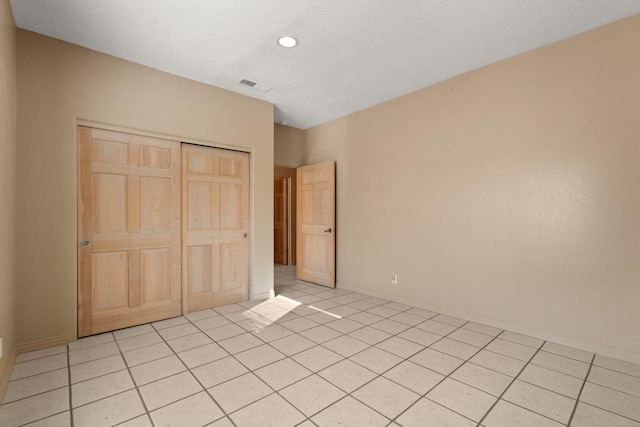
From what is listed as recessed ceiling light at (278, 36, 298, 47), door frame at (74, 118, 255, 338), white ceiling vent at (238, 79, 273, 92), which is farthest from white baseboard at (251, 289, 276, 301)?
recessed ceiling light at (278, 36, 298, 47)

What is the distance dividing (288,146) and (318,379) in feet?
14.3

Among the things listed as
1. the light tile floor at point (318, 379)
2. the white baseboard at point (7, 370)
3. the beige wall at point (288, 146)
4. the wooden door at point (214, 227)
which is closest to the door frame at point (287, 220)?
the beige wall at point (288, 146)

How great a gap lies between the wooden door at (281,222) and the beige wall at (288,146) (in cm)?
177

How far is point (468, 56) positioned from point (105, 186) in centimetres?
409

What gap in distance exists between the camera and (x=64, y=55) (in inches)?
115

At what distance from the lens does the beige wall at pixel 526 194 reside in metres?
2.62

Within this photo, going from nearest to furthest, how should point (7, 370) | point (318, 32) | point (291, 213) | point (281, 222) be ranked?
point (7, 370) < point (318, 32) < point (291, 213) < point (281, 222)

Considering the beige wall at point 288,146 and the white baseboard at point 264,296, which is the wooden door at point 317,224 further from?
the white baseboard at point 264,296

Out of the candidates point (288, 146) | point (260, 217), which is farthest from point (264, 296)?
point (288, 146)

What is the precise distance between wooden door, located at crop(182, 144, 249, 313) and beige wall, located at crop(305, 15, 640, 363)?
6.58ft

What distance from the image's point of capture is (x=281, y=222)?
25.3 ft

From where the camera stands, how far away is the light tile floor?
1852 millimetres

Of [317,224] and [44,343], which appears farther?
[317,224]

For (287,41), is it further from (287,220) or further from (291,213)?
(287,220)
